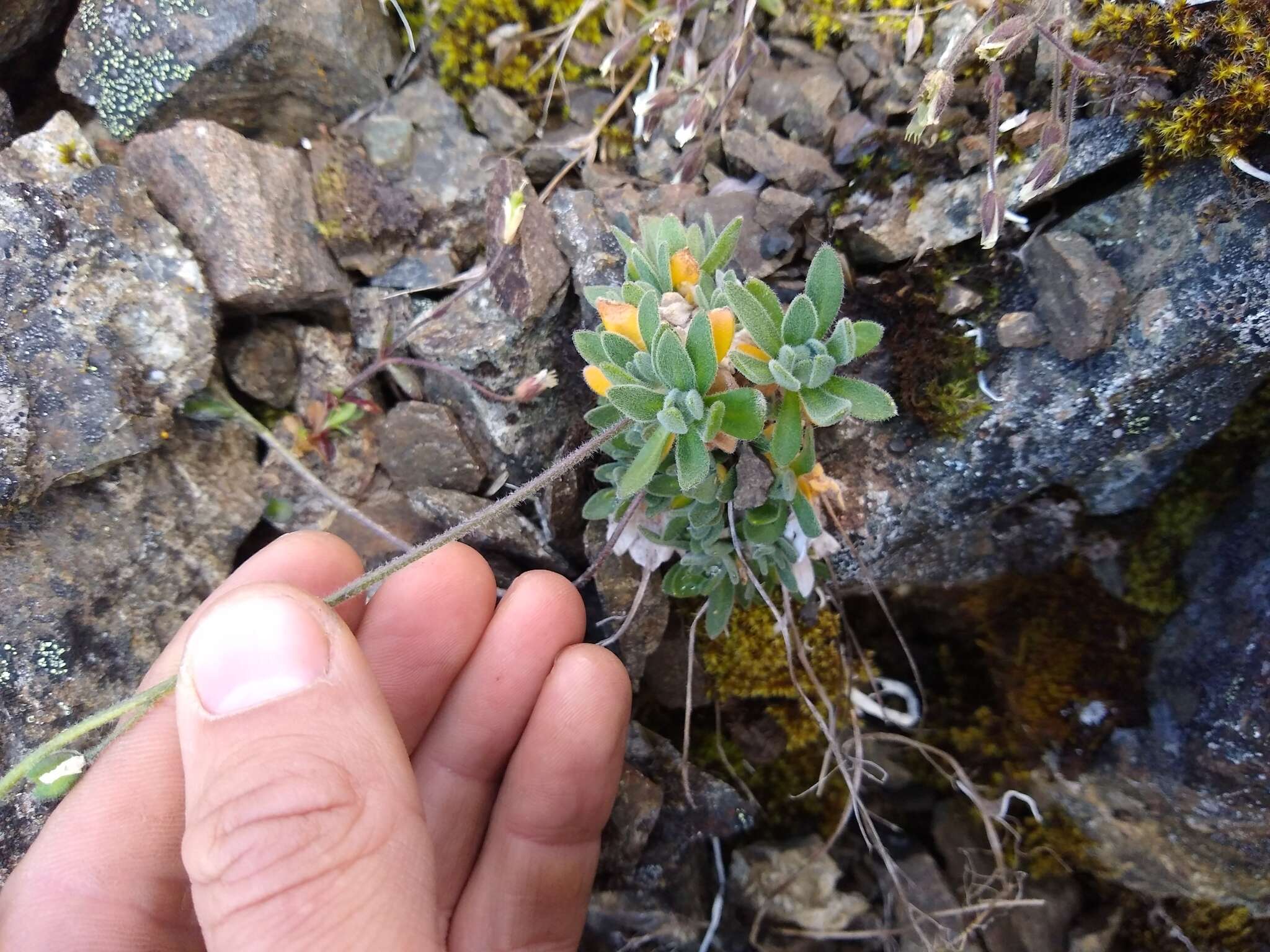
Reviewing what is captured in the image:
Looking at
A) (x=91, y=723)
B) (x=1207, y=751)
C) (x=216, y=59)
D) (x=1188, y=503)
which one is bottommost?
(x=1207, y=751)

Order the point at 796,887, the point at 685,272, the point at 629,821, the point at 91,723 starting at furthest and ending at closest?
the point at 796,887
the point at 629,821
the point at 685,272
the point at 91,723

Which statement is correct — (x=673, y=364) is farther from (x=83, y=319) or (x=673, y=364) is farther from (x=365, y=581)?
(x=83, y=319)

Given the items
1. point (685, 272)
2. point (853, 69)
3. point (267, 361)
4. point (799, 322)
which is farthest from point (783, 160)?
point (267, 361)

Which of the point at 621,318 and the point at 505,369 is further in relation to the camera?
the point at 505,369

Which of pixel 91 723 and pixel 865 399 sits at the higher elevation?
pixel 865 399

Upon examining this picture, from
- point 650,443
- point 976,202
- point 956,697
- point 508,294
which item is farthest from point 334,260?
point 956,697

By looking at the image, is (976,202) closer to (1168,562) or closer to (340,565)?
(1168,562)

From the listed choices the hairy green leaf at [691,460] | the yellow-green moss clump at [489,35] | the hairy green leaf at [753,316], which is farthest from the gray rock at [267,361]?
the hairy green leaf at [753,316]

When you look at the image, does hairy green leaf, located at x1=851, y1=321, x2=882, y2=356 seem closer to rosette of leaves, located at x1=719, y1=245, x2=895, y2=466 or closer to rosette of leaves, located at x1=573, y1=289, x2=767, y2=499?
rosette of leaves, located at x1=719, y1=245, x2=895, y2=466
